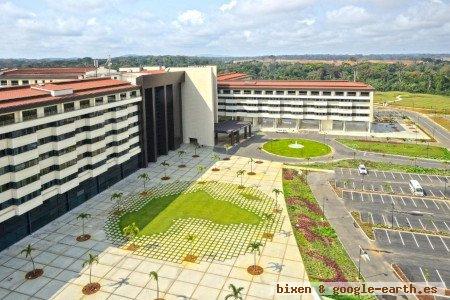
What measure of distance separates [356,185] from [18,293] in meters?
75.5

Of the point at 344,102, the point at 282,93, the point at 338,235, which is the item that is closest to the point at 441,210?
the point at 338,235

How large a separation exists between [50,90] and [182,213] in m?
36.0

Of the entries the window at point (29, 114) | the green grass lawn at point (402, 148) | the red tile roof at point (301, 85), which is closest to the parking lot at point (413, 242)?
the green grass lawn at point (402, 148)

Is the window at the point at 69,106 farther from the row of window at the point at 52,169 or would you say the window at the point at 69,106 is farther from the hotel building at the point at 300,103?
the hotel building at the point at 300,103

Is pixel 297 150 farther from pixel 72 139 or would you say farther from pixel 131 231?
pixel 131 231

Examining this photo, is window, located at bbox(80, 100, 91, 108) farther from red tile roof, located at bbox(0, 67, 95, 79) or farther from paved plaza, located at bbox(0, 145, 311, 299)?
red tile roof, located at bbox(0, 67, 95, 79)

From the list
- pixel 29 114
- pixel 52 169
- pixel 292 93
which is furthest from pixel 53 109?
pixel 292 93

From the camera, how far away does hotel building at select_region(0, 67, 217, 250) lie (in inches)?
2480

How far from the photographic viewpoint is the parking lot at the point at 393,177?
315ft

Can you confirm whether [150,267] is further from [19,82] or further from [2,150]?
[19,82]

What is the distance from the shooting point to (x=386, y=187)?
3617 inches

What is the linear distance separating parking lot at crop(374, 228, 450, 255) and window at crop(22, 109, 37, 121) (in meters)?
65.4

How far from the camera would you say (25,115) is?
64.8 meters

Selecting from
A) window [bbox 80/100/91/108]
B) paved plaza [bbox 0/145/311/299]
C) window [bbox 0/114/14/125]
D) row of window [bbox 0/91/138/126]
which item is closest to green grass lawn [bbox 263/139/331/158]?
paved plaza [bbox 0/145/311/299]
